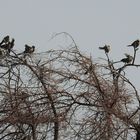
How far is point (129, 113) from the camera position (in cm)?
442

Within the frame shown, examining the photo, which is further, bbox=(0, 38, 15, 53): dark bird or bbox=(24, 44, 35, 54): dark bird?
bbox=(24, 44, 35, 54): dark bird

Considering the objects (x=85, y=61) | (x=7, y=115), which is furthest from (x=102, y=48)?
(x=7, y=115)

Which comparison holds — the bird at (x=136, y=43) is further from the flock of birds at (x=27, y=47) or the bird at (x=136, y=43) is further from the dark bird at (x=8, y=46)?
the dark bird at (x=8, y=46)

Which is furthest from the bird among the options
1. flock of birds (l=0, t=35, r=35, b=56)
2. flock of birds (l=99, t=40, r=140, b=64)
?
flock of birds (l=0, t=35, r=35, b=56)

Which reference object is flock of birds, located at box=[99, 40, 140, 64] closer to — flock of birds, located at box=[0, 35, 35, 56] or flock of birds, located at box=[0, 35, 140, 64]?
flock of birds, located at box=[0, 35, 140, 64]

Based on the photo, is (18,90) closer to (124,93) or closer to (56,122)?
(56,122)


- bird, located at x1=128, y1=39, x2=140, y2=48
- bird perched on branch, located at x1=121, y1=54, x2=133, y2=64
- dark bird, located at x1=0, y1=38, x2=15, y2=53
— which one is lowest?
bird perched on branch, located at x1=121, y1=54, x2=133, y2=64

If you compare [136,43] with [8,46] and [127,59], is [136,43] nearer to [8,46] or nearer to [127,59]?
[127,59]

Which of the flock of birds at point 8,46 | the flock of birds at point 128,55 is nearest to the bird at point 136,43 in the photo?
the flock of birds at point 128,55

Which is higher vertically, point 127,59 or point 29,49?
point 29,49

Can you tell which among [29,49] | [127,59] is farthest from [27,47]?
[127,59]

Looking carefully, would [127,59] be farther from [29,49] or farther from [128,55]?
[29,49]

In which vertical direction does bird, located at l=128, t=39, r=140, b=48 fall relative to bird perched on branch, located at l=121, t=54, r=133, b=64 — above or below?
above

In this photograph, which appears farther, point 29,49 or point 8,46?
point 29,49
